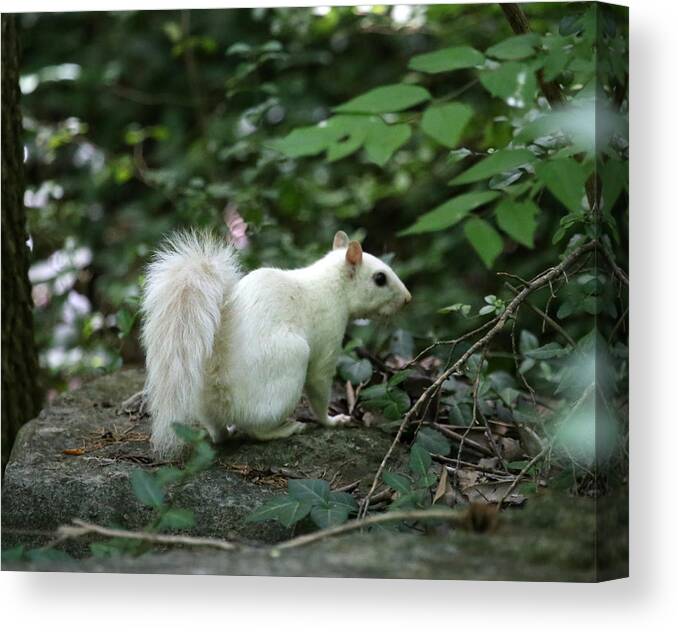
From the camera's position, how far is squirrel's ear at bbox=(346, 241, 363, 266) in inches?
142

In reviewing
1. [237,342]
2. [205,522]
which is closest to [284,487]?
[205,522]

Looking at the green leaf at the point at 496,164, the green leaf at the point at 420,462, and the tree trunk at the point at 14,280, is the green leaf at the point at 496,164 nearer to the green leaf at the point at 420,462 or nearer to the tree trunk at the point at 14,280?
the green leaf at the point at 420,462

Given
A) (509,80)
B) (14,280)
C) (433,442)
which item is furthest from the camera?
(14,280)

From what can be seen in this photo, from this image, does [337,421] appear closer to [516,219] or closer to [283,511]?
[283,511]

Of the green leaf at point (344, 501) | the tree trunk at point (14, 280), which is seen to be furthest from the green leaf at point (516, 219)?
the tree trunk at point (14, 280)

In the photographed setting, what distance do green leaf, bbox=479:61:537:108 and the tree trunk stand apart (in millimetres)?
2148

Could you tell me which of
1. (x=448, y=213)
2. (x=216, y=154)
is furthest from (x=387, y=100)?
(x=216, y=154)

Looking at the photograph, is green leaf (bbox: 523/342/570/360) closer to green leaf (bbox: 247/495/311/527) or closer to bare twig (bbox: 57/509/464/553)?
bare twig (bbox: 57/509/464/553)

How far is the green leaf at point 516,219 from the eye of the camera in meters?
2.65

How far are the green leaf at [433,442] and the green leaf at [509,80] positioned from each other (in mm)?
1289

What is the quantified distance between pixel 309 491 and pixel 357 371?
29.5 inches

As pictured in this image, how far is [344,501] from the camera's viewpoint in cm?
317

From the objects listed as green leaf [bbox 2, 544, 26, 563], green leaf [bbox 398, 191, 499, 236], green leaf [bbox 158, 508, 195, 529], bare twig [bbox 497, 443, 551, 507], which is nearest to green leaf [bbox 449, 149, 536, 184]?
green leaf [bbox 398, 191, 499, 236]

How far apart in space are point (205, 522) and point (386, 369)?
3.43 feet
